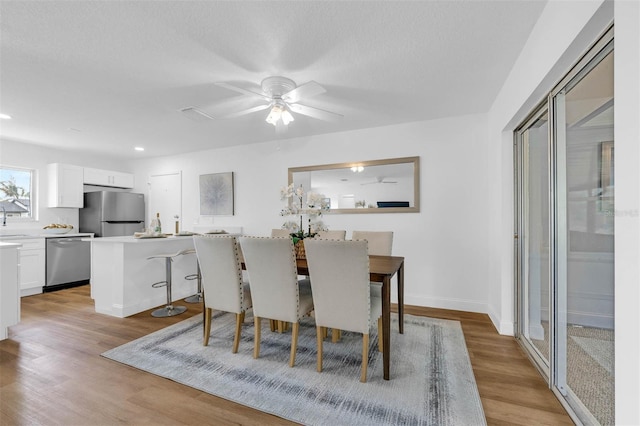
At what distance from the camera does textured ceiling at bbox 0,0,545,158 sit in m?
1.67

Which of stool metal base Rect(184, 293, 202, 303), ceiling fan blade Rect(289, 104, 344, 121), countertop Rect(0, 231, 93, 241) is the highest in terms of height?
ceiling fan blade Rect(289, 104, 344, 121)

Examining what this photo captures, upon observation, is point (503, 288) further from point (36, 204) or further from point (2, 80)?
point (36, 204)

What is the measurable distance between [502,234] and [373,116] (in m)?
1.91

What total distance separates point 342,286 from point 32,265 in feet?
16.4

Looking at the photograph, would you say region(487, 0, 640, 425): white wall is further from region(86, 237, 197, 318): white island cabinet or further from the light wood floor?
region(86, 237, 197, 318): white island cabinet

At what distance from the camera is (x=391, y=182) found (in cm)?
378

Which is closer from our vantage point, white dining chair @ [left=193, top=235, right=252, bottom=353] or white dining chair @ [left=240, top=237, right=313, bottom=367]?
white dining chair @ [left=240, top=237, right=313, bottom=367]

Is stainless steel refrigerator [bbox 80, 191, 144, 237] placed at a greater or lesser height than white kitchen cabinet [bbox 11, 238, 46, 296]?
greater

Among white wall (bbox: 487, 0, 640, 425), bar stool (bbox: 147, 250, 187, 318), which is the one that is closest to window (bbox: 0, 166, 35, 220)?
bar stool (bbox: 147, 250, 187, 318)

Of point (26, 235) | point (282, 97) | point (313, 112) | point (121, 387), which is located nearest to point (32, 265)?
point (26, 235)

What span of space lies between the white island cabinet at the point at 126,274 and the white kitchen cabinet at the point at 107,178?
97.8 inches

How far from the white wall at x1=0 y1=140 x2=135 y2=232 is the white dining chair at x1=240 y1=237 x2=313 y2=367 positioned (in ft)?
16.0

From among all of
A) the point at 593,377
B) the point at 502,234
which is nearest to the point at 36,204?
the point at 502,234

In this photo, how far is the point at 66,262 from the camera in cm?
461
